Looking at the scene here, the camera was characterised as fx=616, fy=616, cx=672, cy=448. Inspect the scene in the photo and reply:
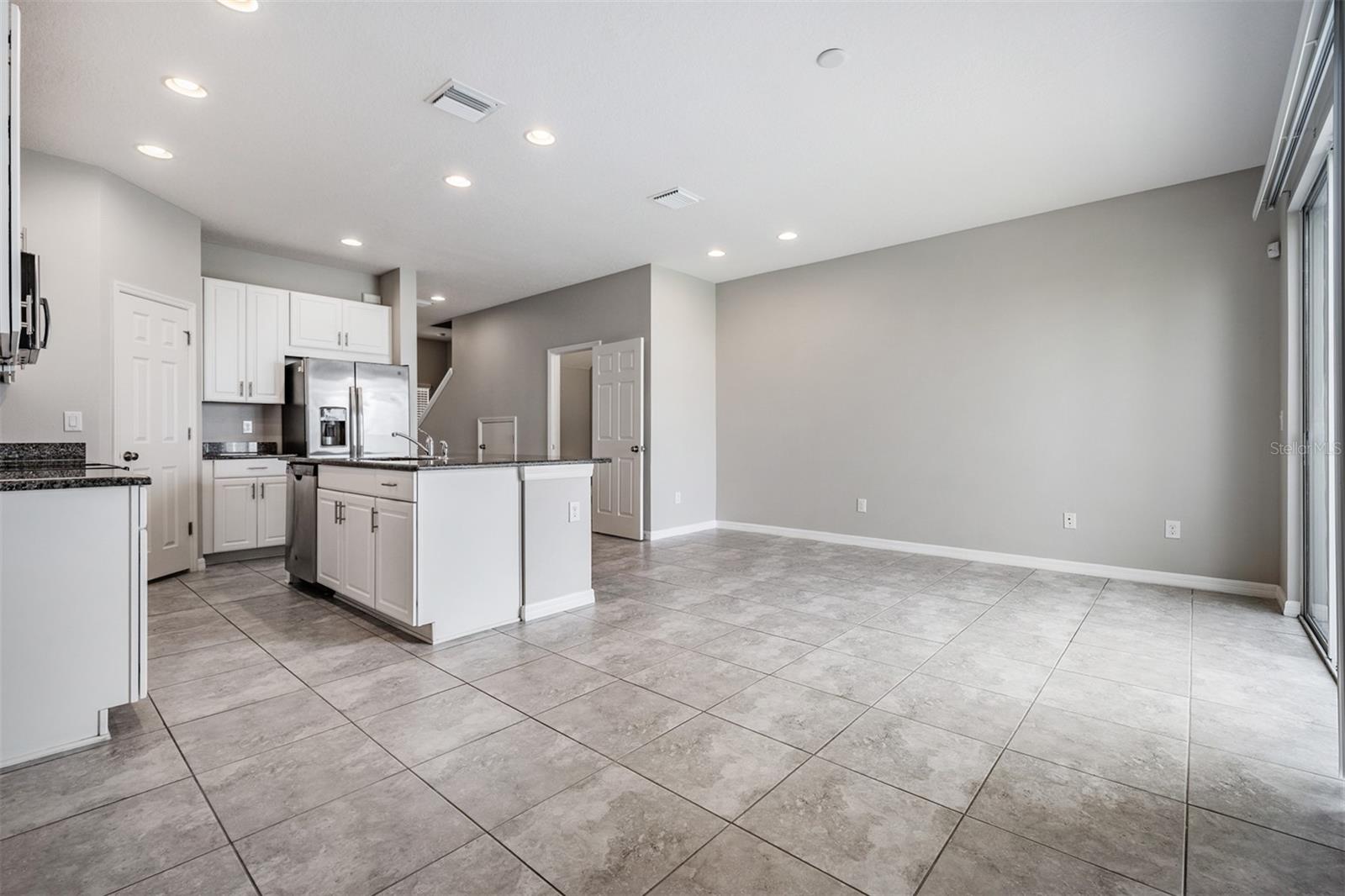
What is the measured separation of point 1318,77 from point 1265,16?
14.1 inches

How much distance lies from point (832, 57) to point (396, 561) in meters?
3.13

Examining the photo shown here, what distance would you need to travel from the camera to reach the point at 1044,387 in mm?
4742

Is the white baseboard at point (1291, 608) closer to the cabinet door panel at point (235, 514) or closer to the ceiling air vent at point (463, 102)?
the ceiling air vent at point (463, 102)

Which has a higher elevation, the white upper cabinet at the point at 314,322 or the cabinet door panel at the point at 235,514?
the white upper cabinet at the point at 314,322

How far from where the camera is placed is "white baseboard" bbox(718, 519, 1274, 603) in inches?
157

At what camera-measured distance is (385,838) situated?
61.6 inches

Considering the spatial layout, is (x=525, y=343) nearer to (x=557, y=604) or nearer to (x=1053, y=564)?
(x=557, y=604)

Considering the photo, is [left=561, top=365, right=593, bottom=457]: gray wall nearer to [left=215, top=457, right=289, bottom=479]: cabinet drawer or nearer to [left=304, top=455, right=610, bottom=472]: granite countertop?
[left=215, top=457, right=289, bottom=479]: cabinet drawer

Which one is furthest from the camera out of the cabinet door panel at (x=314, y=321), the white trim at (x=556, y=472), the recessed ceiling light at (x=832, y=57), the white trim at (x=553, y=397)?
the white trim at (x=553, y=397)

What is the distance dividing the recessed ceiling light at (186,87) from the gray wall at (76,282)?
4.77 ft

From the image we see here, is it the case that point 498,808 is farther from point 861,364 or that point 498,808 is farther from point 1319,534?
point 861,364

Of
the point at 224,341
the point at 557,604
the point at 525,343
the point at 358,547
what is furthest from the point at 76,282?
the point at 525,343

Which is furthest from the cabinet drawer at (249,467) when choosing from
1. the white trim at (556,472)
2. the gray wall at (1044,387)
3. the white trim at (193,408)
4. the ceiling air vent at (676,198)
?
the gray wall at (1044,387)

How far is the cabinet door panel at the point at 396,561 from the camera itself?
9.82 ft
